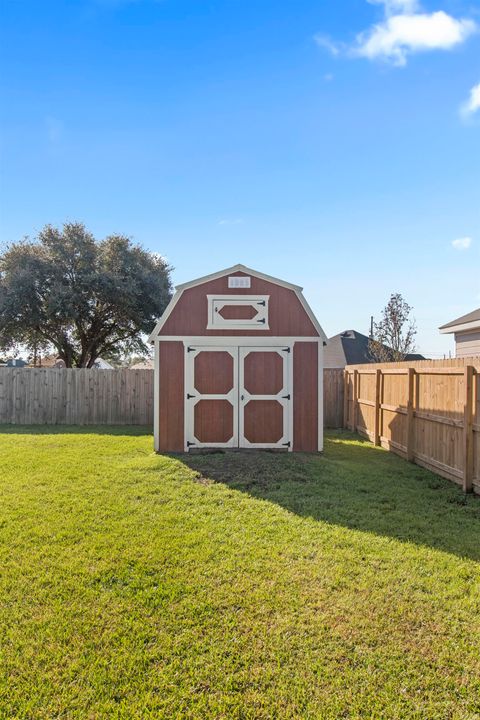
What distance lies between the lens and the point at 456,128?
7.50 meters

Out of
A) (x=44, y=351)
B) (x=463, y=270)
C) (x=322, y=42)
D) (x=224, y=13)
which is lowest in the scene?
(x=44, y=351)

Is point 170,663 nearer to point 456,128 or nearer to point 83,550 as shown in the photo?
point 83,550

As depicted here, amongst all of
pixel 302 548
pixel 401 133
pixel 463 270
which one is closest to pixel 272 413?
pixel 302 548

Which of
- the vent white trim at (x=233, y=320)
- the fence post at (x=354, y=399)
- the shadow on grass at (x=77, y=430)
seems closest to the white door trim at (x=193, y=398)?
the vent white trim at (x=233, y=320)

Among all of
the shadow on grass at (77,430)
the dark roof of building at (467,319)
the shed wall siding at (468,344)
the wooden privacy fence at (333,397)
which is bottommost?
the shadow on grass at (77,430)

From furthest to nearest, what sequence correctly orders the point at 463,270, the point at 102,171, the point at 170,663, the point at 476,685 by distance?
the point at 463,270
the point at 102,171
the point at 170,663
the point at 476,685

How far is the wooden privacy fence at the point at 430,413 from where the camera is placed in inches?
202

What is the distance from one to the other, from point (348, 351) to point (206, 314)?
16.7 meters

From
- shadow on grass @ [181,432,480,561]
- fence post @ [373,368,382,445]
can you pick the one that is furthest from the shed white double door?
fence post @ [373,368,382,445]

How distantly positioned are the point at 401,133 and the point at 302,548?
8.34 metres

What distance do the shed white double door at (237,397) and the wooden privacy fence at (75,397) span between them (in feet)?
15.0

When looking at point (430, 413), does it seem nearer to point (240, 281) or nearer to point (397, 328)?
point (240, 281)

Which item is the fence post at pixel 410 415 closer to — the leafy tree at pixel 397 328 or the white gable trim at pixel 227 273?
the white gable trim at pixel 227 273

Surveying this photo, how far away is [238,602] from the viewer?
266cm
